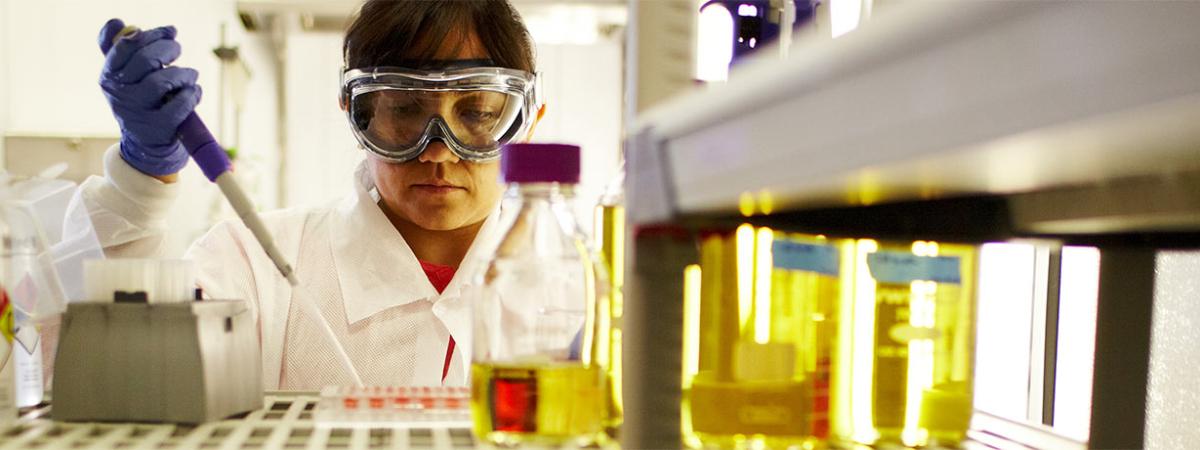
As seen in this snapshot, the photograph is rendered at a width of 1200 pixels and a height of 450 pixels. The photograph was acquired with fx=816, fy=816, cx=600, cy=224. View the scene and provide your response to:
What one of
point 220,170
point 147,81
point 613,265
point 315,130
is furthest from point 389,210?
point 315,130

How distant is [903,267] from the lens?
0.76 metres

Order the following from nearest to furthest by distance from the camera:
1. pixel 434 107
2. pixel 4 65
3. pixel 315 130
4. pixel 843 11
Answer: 1. pixel 843 11
2. pixel 434 107
3. pixel 4 65
4. pixel 315 130

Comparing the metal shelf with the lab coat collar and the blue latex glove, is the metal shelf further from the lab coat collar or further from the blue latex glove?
the lab coat collar

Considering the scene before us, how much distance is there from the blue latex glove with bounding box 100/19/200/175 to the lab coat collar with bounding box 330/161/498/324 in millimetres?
531

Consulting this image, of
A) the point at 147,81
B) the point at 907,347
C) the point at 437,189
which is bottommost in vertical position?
the point at 907,347

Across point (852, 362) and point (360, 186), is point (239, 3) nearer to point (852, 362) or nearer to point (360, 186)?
point (360, 186)

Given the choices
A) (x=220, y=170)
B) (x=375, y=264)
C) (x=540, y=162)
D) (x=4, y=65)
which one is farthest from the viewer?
(x=4, y=65)

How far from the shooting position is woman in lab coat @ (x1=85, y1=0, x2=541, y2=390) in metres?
1.49

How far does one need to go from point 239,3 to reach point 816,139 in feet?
9.34

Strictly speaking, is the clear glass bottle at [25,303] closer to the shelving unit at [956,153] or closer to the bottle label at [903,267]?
the shelving unit at [956,153]

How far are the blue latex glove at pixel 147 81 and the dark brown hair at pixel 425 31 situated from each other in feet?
1.32

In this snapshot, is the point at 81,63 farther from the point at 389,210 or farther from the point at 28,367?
the point at 28,367

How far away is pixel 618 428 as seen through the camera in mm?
816

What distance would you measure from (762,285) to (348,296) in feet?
3.85
